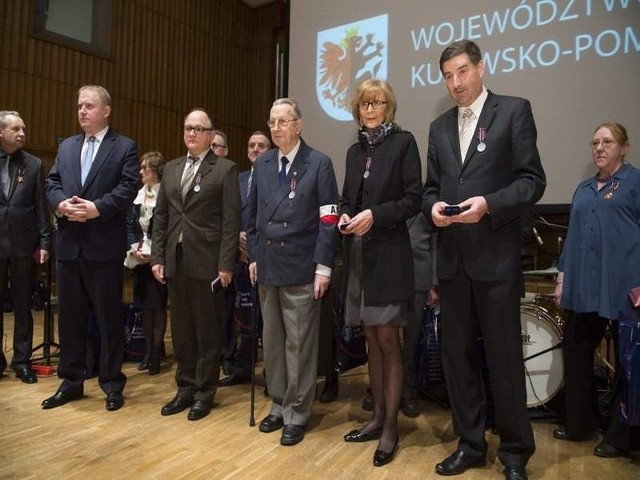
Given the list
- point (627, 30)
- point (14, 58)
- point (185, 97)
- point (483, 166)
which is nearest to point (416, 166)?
point (483, 166)

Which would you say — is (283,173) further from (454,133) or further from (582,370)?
(582,370)

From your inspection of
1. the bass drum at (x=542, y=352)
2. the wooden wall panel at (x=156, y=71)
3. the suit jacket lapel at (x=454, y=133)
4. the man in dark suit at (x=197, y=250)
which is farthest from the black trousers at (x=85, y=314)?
the wooden wall panel at (x=156, y=71)

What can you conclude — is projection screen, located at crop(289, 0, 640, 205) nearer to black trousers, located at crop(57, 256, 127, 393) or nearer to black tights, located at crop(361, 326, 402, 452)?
black tights, located at crop(361, 326, 402, 452)

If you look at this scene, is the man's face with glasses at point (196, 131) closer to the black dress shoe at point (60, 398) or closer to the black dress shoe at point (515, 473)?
the black dress shoe at point (60, 398)

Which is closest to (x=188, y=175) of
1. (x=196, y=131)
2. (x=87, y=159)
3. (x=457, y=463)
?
(x=196, y=131)

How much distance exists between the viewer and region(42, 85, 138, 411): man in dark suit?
9.58 feet

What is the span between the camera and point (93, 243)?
9.53 ft

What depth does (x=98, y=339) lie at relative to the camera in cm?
371

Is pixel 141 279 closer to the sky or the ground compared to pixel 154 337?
closer to the sky

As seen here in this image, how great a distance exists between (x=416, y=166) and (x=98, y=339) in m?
2.71

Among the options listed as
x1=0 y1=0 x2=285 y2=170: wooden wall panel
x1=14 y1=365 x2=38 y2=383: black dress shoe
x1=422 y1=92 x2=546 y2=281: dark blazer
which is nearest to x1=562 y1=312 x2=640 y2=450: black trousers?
x1=422 y1=92 x2=546 y2=281: dark blazer

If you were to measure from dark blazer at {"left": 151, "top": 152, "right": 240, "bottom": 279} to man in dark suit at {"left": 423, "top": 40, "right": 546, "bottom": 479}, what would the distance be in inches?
45.4

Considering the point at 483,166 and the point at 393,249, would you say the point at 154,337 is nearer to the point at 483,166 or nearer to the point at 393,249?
the point at 393,249

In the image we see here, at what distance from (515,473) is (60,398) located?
8.12 feet
